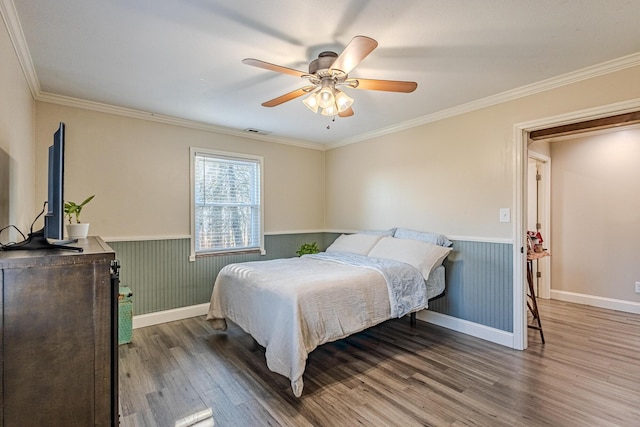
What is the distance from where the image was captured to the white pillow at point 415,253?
3.09m

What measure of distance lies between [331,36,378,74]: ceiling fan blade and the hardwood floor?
85.4 inches

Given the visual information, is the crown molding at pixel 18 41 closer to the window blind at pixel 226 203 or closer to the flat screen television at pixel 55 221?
the flat screen television at pixel 55 221

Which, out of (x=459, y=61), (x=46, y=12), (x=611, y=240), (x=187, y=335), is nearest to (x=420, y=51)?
(x=459, y=61)

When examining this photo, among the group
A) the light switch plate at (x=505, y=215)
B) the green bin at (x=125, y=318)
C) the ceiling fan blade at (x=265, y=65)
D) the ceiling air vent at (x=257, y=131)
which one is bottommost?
the green bin at (x=125, y=318)

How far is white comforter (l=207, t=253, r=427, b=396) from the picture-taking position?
2.18 metres

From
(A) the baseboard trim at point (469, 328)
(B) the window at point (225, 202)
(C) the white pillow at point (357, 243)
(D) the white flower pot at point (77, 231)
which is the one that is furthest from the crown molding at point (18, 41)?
(A) the baseboard trim at point (469, 328)

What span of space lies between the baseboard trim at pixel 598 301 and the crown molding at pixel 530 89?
310cm

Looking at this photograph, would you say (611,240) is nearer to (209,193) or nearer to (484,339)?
(484,339)

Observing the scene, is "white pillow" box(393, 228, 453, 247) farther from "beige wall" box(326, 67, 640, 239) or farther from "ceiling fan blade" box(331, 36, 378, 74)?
"ceiling fan blade" box(331, 36, 378, 74)

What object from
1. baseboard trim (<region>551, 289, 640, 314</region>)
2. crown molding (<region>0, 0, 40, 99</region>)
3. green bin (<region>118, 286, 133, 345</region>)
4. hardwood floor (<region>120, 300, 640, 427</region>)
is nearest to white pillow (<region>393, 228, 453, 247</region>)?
hardwood floor (<region>120, 300, 640, 427</region>)

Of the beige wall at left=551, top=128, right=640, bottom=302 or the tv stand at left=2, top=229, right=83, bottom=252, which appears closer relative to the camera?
the tv stand at left=2, top=229, right=83, bottom=252

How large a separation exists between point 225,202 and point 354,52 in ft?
9.42

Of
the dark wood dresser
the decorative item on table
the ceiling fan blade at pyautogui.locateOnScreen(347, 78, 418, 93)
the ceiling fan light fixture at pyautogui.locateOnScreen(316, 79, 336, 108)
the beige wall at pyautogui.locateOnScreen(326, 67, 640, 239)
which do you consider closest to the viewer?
the dark wood dresser

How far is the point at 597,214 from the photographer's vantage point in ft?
13.6
